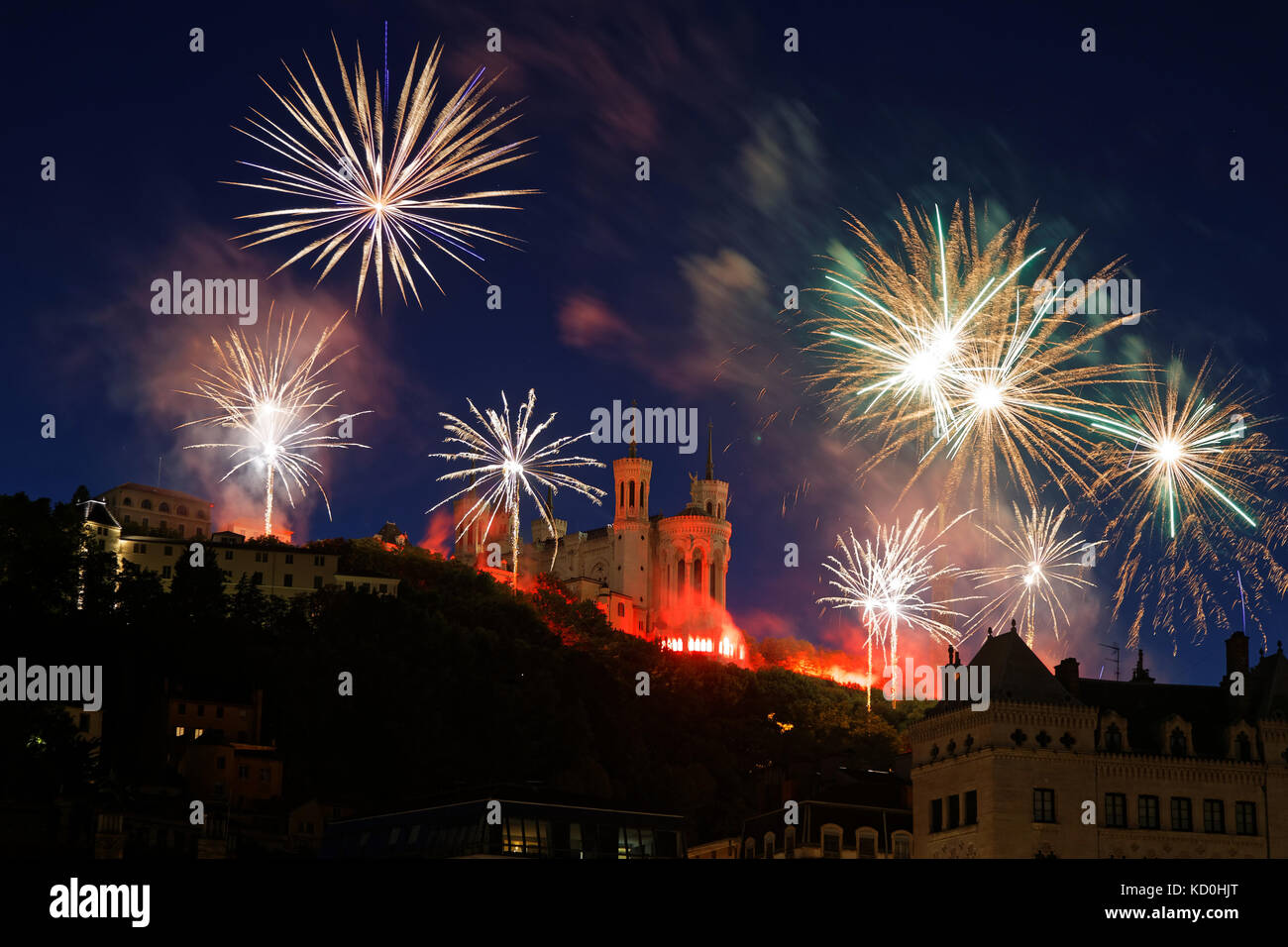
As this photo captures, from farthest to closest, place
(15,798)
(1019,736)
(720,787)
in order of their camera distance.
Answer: (720,787), (15,798), (1019,736)

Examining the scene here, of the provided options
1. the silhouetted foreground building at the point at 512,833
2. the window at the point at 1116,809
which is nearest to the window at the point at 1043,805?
the window at the point at 1116,809

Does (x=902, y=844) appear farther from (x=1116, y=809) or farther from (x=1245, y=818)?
(x=1245, y=818)

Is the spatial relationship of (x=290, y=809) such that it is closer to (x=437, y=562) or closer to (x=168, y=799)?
(x=168, y=799)

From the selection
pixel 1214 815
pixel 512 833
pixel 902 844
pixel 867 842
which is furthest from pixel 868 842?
pixel 512 833

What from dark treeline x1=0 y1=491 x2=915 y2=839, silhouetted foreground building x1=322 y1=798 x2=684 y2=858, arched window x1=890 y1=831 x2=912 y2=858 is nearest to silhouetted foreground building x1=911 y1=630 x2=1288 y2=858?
arched window x1=890 y1=831 x2=912 y2=858

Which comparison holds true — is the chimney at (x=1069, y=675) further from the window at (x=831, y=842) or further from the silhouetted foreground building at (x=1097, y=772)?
the window at (x=831, y=842)
